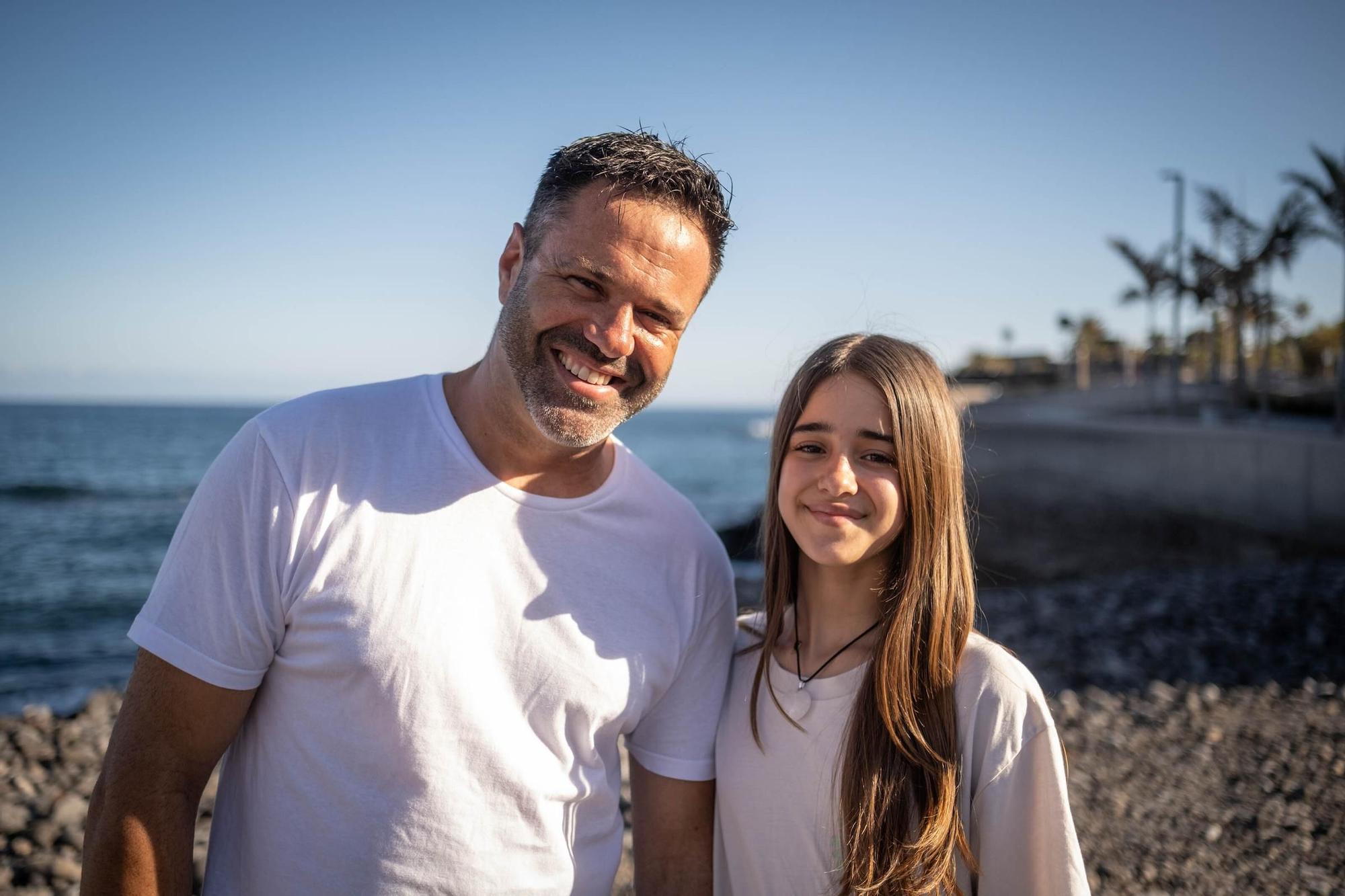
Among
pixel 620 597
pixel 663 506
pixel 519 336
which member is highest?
pixel 519 336

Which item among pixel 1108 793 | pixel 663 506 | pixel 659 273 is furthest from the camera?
pixel 1108 793

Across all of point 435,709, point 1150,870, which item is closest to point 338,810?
point 435,709

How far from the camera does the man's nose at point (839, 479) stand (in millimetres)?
2408

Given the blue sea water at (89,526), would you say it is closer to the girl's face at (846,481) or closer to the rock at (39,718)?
the rock at (39,718)

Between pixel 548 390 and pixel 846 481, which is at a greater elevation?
pixel 548 390

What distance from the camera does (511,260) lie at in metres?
2.53

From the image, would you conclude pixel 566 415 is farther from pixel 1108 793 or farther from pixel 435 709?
pixel 1108 793

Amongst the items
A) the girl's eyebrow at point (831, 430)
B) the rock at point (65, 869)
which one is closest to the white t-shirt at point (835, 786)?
the girl's eyebrow at point (831, 430)

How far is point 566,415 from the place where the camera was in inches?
90.7

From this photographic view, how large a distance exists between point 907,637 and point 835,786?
0.47 m

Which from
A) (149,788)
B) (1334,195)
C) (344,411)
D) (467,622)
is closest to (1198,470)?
(1334,195)

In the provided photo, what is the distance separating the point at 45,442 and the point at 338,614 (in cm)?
6651

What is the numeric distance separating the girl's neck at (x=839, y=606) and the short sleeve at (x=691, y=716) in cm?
30

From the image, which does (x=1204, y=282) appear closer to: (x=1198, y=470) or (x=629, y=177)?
(x=1198, y=470)
